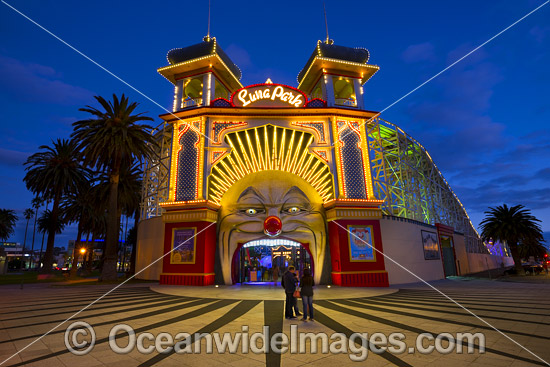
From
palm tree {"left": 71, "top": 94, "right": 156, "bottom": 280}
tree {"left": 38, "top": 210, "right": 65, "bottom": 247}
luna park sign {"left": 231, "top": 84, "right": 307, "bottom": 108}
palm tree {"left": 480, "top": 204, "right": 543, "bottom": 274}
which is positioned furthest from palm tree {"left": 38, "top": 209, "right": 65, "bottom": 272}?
palm tree {"left": 480, "top": 204, "right": 543, "bottom": 274}

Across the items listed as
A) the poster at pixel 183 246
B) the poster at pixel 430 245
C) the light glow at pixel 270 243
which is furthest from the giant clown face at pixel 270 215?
the poster at pixel 430 245

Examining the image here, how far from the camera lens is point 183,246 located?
22703mm

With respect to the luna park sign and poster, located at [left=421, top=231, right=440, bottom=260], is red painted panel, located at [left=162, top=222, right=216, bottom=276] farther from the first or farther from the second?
poster, located at [left=421, top=231, right=440, bottom=260]

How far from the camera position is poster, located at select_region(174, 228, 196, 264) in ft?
73.8

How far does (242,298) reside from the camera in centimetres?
1526

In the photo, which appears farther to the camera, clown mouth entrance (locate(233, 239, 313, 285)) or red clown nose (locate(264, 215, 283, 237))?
clown mouth entrance (locate(233, 239, 313, 285))

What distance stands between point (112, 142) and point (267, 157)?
50.1 ft

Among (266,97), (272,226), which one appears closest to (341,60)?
(266,97)

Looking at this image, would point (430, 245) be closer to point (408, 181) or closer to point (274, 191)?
point (408, 181)

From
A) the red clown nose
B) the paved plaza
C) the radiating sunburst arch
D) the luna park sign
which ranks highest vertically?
the luna park sign

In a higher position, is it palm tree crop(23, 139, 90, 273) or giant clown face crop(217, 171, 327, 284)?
palm tree crop(23, 139, 90, 273)

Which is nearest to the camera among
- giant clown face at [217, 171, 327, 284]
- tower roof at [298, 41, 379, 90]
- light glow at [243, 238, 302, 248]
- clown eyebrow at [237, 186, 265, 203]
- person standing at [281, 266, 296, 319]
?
person standing at [281, 266, 296, 319]

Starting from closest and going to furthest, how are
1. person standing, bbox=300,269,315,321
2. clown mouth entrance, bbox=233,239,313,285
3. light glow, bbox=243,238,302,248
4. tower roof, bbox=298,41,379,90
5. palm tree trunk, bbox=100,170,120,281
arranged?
person standing, bbox=300,269,315,321
light glow, bbox=243,238,302,248
clown mouth entrance, bbox=233,239,313,285
palm tree trunk, bbox=100,170,120,281
tower roof, bbox=298,41,379,90

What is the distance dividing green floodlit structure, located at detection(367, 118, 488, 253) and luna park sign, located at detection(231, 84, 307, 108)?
9336mm
